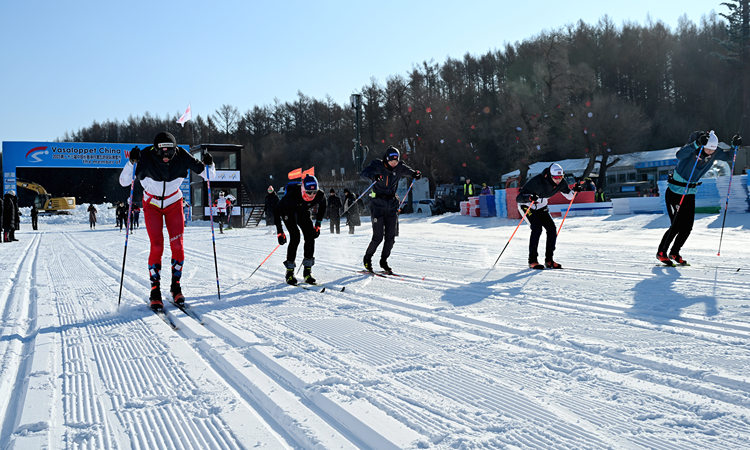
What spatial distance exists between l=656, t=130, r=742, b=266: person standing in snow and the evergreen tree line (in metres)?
33.1

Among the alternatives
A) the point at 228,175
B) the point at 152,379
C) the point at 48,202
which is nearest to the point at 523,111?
the point at 228,175

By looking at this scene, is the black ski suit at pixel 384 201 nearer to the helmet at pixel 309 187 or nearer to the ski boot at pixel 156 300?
the helmet at pixel 309 187

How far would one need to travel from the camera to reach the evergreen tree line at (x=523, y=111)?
4175 centimetres

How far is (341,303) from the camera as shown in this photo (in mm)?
5227

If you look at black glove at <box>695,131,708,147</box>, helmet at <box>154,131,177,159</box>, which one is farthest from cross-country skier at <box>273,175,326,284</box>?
black glove at <box>695,131,708,147</box>

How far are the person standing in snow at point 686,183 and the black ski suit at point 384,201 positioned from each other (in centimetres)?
333

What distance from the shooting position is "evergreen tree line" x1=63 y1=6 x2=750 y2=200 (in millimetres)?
41750

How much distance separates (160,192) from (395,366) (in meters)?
3.21

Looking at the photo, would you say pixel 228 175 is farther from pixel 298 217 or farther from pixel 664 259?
pixel 664 259

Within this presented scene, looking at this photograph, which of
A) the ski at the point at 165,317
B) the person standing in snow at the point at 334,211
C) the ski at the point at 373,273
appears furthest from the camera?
the person standing in snow at the point at 334,211

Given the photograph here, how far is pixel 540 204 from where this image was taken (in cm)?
770

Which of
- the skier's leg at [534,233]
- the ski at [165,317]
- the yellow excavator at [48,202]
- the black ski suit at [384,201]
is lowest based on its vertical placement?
the ski at [165,317]

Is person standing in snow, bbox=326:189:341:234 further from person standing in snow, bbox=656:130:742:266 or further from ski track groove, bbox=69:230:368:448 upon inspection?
ski track groove, bbox=69:230:368:448

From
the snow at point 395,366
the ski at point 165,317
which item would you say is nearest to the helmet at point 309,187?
the snow at point 395,366
